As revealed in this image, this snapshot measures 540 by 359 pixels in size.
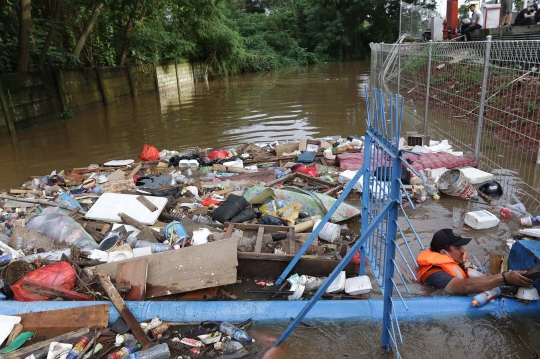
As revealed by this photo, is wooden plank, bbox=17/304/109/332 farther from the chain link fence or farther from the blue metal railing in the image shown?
the chain link fence

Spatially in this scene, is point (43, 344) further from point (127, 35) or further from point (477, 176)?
point (127, 35)

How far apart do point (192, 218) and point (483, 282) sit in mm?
3620

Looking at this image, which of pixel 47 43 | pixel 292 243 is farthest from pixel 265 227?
pixel 47 43

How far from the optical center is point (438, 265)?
3.87 metres

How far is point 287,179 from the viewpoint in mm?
7074

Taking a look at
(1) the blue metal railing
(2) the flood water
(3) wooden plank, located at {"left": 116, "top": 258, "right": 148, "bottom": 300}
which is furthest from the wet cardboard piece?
(1) the blue metal railing

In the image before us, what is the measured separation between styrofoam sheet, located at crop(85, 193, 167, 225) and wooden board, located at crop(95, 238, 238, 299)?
126 cm

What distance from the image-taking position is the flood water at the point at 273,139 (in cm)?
339

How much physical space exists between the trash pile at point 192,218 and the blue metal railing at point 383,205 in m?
0.13

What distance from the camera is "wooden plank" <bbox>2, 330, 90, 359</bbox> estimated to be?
10.6 ft

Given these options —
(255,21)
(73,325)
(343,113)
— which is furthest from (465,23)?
(255,21)

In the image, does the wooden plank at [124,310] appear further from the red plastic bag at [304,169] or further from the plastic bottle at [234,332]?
the red plastic bag at [304,169]

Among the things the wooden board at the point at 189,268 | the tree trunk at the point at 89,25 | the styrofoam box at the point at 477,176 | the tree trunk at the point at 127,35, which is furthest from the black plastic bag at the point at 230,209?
the tree trunk at the point at 127,35

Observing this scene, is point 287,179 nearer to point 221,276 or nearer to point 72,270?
point 221,276
